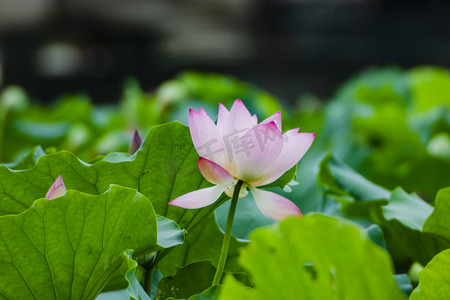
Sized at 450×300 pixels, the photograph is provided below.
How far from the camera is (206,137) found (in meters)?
0.40

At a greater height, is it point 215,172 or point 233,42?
point 215,172

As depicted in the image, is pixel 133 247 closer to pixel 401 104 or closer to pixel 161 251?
pixel 161 251

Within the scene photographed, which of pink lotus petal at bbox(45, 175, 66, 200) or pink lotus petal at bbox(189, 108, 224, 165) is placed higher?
pink lotus petal at bbox(189, 108, 224, 165)

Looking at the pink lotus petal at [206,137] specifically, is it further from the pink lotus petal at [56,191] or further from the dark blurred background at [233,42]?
the dark blurred background at [233,42]

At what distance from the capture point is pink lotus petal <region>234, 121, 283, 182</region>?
385 millimetres

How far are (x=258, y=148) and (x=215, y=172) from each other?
33 millimetres

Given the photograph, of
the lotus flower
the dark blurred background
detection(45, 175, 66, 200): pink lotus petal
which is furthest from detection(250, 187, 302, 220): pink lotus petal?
the dark blurred background

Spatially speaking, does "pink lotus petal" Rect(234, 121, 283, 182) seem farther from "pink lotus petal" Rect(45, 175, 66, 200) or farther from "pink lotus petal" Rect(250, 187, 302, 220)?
"pink lotus petal" Rect(45, 175, 66, 200)

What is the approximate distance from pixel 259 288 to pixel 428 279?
120mm

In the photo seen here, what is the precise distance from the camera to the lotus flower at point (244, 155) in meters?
0.39

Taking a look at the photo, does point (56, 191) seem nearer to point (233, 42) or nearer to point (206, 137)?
point (206, 137)

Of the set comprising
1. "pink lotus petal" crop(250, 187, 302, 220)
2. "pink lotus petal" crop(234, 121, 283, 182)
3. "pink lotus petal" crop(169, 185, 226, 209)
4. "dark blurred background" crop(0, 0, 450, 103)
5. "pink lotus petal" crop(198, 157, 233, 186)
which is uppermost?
"pink lotus petal" crop(234, 121, 283, 182)

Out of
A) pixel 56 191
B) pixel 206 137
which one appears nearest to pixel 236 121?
pixel 206 137

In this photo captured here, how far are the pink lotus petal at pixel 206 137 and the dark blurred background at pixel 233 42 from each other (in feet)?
11.8
